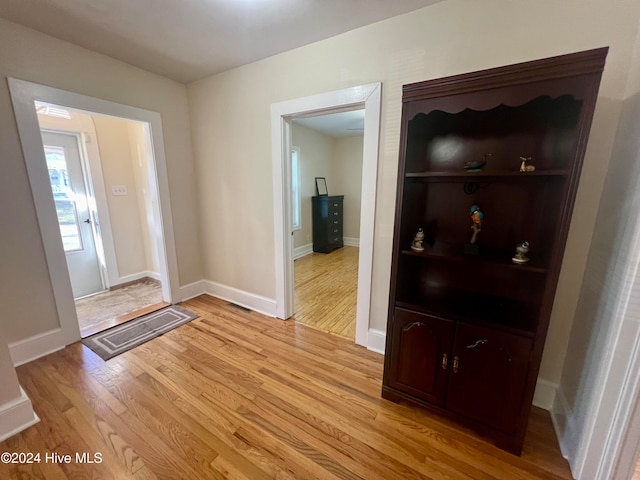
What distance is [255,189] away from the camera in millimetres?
2592

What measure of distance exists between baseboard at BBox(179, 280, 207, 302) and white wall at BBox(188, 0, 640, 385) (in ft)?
0.96

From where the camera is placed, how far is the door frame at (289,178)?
1846 mm

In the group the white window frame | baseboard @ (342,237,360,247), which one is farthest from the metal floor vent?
baseboard @ (342,237,360,247)

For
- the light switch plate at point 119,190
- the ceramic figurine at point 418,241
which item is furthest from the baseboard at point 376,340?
the light switch plate at point 119,190

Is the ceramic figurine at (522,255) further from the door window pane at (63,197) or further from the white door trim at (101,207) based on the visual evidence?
the white door trim at (101,207)

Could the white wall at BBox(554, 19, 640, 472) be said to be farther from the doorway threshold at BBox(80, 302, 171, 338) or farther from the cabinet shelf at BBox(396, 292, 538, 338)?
the doorway threshold at BBox(80, 302, 171, 338)

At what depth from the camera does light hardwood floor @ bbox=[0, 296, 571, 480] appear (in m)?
1.24

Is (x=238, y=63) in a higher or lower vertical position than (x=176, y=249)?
higher

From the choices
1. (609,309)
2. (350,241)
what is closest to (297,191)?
(350,241)

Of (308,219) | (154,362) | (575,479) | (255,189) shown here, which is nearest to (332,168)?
(308,219)

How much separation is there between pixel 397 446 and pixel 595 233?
1560 millimetres

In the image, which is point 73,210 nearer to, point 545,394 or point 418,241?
point 418,241

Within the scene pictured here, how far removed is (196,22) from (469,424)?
10.1ft

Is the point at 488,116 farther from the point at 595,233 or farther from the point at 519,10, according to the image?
the point at 595,233
